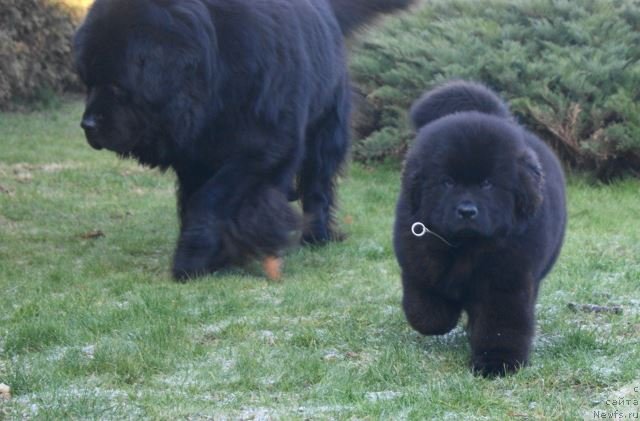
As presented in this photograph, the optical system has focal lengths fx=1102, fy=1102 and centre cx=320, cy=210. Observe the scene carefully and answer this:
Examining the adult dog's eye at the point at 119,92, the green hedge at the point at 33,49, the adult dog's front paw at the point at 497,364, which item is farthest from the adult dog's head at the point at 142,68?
the green hedge at the point at 33,49

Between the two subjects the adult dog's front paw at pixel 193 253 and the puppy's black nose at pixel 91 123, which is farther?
the adult dog's front paw at pixel 193 253

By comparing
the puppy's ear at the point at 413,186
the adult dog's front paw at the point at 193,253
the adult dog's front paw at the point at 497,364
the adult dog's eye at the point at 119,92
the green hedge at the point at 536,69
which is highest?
the puppy's ear at the point at 413,186

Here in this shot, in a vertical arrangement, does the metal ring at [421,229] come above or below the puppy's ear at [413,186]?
below

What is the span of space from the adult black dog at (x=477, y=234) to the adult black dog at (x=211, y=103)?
1.93 m

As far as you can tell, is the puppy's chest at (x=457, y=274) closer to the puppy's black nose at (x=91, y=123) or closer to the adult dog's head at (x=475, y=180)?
the adult dog's head at (x=475, y=180)

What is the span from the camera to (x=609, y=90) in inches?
371

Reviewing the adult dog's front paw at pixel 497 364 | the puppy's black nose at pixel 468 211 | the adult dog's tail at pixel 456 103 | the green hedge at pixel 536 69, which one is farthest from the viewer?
the green hedge at pixel 536 69

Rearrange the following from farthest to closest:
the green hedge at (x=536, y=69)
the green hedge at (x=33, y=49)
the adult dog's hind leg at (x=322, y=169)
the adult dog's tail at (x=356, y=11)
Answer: the green hedge at (x=33, y=49), the green hedge at (x=536, y=69), the adult dog's tail at (x=356, y=11), the adult dog's hind leg at (x=322, y=169)

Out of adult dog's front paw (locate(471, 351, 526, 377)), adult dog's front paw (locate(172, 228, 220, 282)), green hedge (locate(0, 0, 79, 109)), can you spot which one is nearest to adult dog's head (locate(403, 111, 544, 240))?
adult dog's front paw (locate(471, 351, 526, 377))

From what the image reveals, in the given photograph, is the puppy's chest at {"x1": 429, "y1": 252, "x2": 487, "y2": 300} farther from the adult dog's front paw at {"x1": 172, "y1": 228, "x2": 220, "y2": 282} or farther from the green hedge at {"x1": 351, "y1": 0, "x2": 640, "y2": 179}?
the green hedge at {"x1": 351, "y1": 0, "x2": 640, "y2": 179}

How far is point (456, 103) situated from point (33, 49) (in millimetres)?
9510

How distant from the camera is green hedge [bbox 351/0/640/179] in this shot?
9359mm

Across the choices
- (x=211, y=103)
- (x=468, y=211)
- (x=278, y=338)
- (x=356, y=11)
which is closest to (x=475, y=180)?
(x=468, y=211)

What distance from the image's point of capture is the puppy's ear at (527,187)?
13.7 feet
